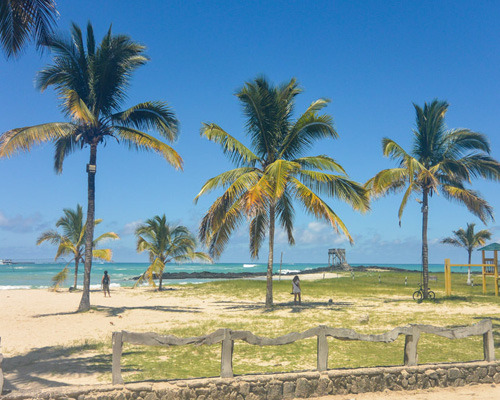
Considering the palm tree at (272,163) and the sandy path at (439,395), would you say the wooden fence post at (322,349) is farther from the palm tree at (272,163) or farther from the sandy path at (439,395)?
the palm tree at (272,163)

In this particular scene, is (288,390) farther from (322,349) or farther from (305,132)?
(305,132)

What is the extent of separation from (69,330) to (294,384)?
9.52 m

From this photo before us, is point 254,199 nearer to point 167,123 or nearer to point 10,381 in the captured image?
point 167,123

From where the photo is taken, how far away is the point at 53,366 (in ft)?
31.2

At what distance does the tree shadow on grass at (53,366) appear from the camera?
835cm

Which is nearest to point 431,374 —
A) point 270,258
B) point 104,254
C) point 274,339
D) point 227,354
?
point 274,339

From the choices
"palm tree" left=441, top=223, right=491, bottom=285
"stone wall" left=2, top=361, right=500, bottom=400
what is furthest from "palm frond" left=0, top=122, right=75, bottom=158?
"palm tree" left=441, top=223, right=491, bottom=285

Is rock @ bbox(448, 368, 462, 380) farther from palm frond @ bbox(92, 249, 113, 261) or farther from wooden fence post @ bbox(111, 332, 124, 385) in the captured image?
palm frond @ bbox(92, 249, 113, 261)

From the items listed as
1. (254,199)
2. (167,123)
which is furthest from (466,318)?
(167,123)

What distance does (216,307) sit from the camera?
2170 cm

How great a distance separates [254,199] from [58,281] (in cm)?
1403

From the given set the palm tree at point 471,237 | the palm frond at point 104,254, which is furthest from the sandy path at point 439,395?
the palm tree at point 471,237

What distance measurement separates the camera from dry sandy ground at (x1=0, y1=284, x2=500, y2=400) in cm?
837

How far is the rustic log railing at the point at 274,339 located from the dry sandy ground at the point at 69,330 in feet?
2.52
